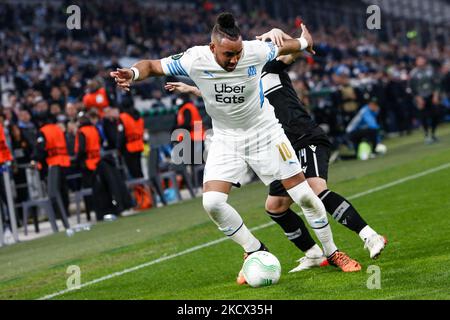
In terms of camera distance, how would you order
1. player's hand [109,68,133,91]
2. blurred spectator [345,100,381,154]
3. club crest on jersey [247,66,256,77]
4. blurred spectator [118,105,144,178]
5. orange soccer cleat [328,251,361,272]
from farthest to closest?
blurred spectator [345,100,381,154]
blurred spectator [118,105,144,178]
orange soccer cleat [328,251,361,272]
club crest on jersey [247,66,256,77]
player's hand [109,68,133,91]

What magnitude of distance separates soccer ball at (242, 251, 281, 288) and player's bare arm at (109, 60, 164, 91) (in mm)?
1849

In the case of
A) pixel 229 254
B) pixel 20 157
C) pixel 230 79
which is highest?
pixel 230 79

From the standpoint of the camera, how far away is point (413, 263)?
32.3 feet

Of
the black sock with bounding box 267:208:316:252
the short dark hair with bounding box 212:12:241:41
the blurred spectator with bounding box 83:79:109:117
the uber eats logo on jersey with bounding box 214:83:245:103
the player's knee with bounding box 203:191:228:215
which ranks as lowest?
the black sock with bounding box 267:208:316:252

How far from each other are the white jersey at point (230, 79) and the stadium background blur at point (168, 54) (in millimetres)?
11673

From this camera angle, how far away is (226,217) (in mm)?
9406

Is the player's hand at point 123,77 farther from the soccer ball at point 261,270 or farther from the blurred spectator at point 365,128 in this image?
the blurred spectator at point 365,128

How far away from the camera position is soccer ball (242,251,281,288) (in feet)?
30.6

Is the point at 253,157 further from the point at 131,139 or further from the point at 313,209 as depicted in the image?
the point at 131,139

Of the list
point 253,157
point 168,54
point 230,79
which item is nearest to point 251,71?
point 230,79

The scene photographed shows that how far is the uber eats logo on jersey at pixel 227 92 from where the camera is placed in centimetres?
912

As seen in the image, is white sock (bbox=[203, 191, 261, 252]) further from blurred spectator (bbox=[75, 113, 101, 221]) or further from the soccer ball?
blurred spectator (bbox=[75, 113, 101, 221])

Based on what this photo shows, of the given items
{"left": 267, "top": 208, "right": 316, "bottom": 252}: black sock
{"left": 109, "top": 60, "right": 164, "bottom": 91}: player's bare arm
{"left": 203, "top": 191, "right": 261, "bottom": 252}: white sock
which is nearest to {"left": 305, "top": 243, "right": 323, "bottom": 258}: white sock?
{"left": 267, "top": 208, "right": 316, "bottom": 252}: black sock

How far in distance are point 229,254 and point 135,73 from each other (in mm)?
4074
